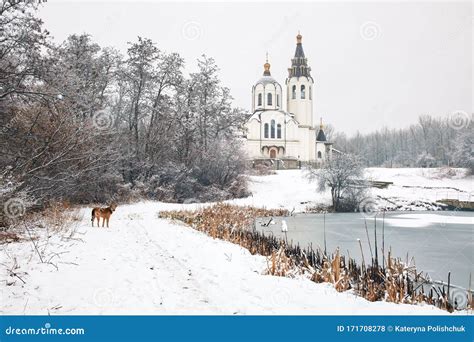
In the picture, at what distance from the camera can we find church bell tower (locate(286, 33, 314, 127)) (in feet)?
192

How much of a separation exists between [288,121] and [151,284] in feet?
167

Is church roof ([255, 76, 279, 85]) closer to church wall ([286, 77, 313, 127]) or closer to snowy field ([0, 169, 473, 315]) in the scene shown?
church wall ([286, 77, 313, 127])

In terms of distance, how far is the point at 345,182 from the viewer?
1091 inches

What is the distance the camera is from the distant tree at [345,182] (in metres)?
27.6

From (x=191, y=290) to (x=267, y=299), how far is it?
108cm

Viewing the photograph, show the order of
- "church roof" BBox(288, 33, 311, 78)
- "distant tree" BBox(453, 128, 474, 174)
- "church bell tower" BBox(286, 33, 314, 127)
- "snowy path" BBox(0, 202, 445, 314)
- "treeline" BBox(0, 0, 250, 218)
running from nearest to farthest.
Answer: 1. "snowy path" BBox(0, 202, 445, 314)
2. "treeline" BBox(0, 0, 250, 218)
3. "distant tree" BBox(453, 128, 474, 174)
4. "church bell tower" BBox(286, 33, 314, 127)
5. "church roof" BBox(288, 33, 311, 78)

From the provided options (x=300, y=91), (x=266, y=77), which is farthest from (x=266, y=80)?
(x=300, y=91)

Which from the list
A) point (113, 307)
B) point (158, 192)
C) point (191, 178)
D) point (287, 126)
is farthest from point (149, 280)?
point (287, 126)

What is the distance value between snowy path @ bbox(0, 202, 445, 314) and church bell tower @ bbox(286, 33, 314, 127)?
5331 cm

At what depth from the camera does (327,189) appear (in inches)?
1212

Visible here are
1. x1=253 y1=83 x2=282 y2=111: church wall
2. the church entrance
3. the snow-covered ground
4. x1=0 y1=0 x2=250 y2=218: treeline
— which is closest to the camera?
x1=0 y1=0 x2=250 y2=218: treeline

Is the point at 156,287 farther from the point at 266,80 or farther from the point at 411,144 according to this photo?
the point at 411,144

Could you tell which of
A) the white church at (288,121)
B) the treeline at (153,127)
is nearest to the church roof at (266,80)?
the white church at (288,121)

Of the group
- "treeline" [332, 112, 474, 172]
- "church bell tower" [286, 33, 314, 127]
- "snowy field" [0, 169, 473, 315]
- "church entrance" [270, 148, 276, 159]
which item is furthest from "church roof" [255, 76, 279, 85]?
"snowy field" [0, 169, 473, 315]
